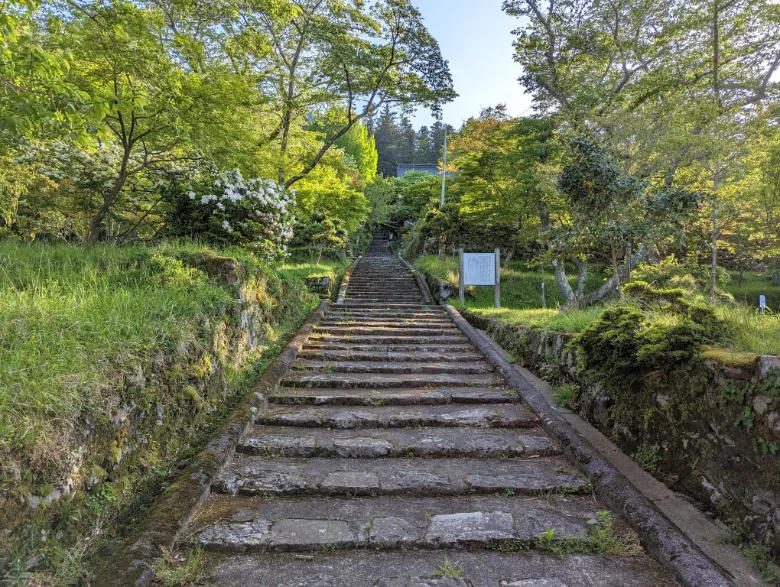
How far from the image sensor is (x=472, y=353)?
6.31m

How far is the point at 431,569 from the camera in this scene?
2152 mm

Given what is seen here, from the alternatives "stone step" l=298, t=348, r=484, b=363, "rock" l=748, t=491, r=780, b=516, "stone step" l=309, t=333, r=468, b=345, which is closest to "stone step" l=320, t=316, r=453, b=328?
"stone step" l=309, t=333, r=468, b=345

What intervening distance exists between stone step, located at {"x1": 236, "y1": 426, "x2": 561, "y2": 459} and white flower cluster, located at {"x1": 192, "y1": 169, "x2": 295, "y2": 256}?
4.96 meters

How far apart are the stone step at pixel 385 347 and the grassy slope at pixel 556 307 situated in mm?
1166

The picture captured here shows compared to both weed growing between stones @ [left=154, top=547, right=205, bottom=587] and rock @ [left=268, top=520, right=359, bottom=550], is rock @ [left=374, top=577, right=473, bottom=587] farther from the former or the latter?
weed growing between stones @ [left=154, top=547, right=205, bottom=587]

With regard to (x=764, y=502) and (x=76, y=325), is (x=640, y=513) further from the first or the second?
(x=76, y=325)

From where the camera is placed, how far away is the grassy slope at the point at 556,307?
287cm

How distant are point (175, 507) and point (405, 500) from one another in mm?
1432

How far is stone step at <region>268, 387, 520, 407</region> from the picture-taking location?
14.3ft

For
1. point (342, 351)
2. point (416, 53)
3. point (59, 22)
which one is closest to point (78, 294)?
point (342, 351)

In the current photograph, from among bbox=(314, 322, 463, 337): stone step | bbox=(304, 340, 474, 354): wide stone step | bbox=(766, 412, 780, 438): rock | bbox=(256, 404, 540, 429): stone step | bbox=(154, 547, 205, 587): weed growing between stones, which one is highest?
bbox=(766, 412, 780, 438): rock

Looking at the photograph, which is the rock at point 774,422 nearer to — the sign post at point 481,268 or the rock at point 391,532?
the rock at point 391,532

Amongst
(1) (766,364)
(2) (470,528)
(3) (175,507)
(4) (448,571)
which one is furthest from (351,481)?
(1) (766,364)

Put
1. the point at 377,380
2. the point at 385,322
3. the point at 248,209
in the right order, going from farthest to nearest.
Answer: the point at 385,322 → the point at 248,209 → the point at 377,380
